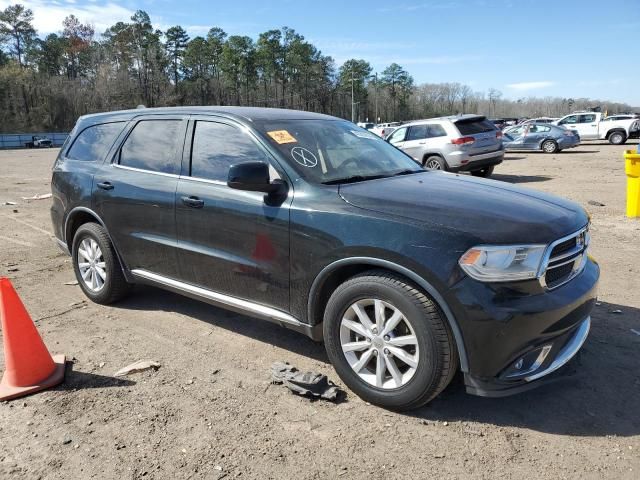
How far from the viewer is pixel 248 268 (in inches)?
140

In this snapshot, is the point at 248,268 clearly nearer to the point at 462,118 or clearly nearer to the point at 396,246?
the point at 396,246

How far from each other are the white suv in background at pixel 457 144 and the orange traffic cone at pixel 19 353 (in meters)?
10.6

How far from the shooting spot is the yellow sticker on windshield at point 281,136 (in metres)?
3.63

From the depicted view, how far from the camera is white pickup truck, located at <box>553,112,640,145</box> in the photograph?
27.9 m

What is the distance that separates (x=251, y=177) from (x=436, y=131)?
1120cm

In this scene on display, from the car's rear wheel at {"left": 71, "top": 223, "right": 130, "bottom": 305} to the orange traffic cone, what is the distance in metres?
1.28

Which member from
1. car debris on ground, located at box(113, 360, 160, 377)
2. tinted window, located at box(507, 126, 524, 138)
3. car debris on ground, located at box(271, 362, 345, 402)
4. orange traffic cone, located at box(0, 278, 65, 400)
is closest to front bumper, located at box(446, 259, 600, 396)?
car debris on ground, located at box(271, 362, 345, 402)

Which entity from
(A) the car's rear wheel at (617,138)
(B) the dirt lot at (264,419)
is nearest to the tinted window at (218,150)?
(B) the dirt lot at (264,419)

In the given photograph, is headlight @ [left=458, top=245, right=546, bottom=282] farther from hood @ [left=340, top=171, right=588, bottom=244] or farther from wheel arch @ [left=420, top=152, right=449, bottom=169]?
wheel arch @ [left=420, top=152, right=449, bottom=169]

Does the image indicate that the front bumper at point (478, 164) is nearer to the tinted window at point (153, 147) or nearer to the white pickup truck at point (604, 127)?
the tinted window at point (153, 147)

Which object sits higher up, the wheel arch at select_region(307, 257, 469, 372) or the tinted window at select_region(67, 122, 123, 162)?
the tinted window at select_region(67, 122, 123, 162)

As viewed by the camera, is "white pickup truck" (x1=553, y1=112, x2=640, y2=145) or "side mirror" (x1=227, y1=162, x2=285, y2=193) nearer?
"side mirror" (x1=227, y1=162, x2=285, y2=193)

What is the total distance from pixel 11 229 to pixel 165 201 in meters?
6.11

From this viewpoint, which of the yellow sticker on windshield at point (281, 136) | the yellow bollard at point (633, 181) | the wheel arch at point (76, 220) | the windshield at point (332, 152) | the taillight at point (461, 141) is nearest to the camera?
the windshield at point (332, 152)
